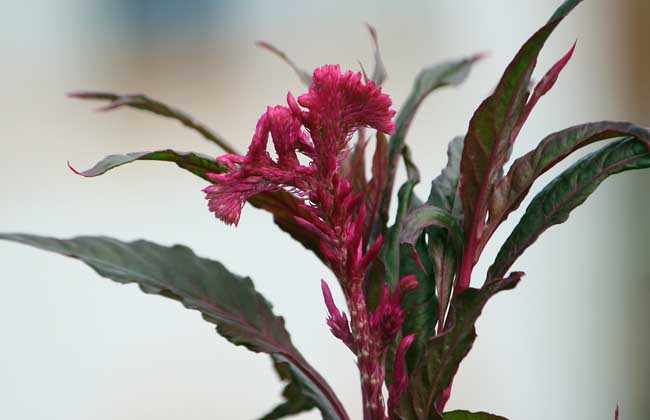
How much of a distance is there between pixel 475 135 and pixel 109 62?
1.56 m

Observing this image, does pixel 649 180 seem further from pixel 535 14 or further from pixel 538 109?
pixel 535 14

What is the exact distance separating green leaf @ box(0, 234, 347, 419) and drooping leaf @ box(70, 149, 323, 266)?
0.07 m

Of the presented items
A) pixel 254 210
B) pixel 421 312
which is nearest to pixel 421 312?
pixel 421 312

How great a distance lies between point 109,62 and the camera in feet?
6.20

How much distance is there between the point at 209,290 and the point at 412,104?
0.28 m

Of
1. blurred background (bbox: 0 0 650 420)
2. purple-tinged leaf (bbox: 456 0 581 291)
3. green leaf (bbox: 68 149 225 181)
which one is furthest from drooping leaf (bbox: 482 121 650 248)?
blurred background (bbox: 0 0 650 420)

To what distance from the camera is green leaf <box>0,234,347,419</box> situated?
56cm

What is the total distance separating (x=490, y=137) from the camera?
0.53 metres

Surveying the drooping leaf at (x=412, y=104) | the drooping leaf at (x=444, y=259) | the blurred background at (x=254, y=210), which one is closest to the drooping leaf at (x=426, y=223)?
the drooping leaf at (x=444, y=259)

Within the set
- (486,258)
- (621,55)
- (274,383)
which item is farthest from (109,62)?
(621,55)

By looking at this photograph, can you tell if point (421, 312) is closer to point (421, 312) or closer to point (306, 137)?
point (421, 312)

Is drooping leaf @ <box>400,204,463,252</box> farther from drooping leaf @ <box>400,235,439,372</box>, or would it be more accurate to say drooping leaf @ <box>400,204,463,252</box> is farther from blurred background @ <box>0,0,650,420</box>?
blurred background @ <box>0,0,650,420</box>

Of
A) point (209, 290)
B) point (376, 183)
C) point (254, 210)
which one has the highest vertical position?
point (254, 210)

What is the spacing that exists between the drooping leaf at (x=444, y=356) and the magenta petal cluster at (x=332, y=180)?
0.01 meters
